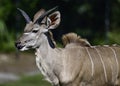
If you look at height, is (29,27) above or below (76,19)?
above

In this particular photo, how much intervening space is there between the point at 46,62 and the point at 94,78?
891mm

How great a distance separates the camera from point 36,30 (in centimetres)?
1045

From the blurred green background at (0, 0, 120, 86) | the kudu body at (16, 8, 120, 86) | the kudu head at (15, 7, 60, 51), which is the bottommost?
the blurred green background at (0, 0, 120, 86)

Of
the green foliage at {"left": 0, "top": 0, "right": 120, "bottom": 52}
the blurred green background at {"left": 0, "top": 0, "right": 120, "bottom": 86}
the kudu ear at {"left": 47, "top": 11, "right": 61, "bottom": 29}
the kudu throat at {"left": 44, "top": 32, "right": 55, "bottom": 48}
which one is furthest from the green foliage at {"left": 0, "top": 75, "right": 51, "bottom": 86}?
the kudu ear at {"left": 47, "top": 11, "right": 61, "bottom": 29}

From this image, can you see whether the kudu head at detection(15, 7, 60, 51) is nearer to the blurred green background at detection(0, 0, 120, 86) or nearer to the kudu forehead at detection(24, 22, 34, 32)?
the kudu forehead at detection(24, 22, 34, 32)

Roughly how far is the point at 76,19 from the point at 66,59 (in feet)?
48.0

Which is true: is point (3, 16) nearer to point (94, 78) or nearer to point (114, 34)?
point (114, 34)

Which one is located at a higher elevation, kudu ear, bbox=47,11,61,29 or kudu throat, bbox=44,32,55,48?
kudu ear, bbox=47,11,61,29

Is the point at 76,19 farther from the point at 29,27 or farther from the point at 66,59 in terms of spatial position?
the point at 29,27

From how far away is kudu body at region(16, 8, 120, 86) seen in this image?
10.5 metres

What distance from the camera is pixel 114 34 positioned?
79.0 ft

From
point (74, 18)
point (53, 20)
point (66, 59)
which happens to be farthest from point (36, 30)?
point (74, 18)

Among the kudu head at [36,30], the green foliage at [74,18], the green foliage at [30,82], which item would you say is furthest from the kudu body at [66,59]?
the green foliage at [74,18]

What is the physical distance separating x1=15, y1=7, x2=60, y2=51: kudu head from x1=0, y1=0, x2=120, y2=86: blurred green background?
13267 mm
